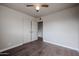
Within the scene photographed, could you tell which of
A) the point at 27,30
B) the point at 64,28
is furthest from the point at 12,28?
the point at 64,28

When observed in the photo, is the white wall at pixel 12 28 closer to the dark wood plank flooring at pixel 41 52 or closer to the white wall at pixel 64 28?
the dark wood plank flooring at pixel 41 52

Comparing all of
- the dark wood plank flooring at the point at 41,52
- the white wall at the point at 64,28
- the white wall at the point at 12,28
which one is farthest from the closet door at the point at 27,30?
the dark wood plank flooring at the point at 41,52

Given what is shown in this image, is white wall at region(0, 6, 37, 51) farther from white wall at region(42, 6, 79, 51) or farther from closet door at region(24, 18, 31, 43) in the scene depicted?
white wall at region(42, 6, 79, 51)

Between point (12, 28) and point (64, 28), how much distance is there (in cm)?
330

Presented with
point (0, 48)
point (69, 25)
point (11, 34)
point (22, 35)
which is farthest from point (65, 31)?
point (0, 48)

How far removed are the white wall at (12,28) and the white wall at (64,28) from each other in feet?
6.23

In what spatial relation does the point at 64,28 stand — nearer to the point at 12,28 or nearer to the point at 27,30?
the point at 27,30

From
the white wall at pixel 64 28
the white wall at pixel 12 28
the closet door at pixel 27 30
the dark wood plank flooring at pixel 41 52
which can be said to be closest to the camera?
the dark wood plank flooring at pixel 41 52

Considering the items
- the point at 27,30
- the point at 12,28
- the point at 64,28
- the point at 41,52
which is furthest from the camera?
the point at 27,30

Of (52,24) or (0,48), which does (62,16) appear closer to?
(52,24)

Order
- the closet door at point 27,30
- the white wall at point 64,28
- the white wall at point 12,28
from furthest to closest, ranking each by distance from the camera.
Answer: the closet door at point 27,30, the white wall at point 64,28, the white wall at point 12,28

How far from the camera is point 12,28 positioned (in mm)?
4047

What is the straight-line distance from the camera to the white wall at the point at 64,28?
3680mm

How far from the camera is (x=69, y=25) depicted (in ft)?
13.0
